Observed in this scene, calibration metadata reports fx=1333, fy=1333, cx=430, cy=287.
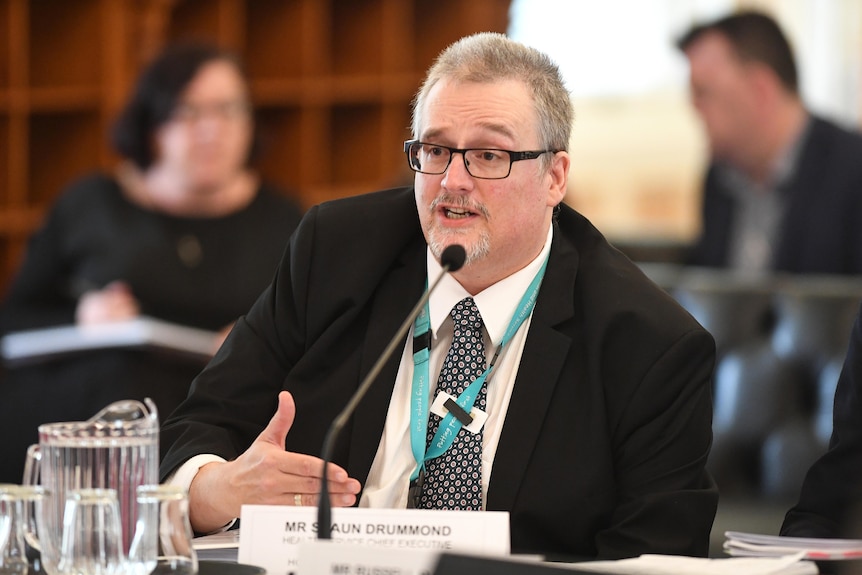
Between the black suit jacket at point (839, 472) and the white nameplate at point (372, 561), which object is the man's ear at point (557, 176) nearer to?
the black suit jacket at point (839, 472)

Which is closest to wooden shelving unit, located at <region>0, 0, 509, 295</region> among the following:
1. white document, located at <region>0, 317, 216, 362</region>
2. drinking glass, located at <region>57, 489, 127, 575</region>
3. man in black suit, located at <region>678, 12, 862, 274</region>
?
white document, located at <region>0, 317, 216, 362</region>

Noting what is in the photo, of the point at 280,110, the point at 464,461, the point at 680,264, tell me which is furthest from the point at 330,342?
the point at 280,110

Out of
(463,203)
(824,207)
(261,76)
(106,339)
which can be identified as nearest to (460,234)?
(463,203)

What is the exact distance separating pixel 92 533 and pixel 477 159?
3.04 feet

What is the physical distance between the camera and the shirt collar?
88.4 inches

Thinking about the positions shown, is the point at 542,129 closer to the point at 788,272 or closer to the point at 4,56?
the point at 788,272

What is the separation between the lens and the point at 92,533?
1.57m

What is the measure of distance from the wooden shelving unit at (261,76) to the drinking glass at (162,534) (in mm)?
3250

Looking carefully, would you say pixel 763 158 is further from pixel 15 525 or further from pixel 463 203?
pixel 15 525

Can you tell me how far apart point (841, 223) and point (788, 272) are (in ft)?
0.95

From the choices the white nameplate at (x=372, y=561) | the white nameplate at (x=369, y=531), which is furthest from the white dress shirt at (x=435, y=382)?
the white nameplate at (x=372, y=561)

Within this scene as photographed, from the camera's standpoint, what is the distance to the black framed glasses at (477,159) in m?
2.18

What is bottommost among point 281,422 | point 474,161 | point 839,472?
point 839,472

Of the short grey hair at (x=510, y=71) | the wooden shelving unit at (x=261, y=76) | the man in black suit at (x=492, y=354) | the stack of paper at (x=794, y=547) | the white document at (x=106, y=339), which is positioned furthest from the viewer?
the wooden shelving unit at (x=261, y=76)
